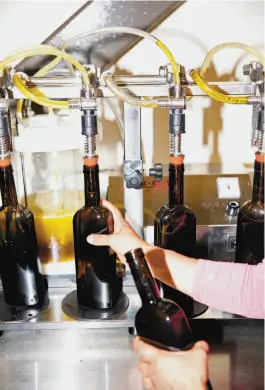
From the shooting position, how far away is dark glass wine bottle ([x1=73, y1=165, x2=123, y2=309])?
86 centimetres

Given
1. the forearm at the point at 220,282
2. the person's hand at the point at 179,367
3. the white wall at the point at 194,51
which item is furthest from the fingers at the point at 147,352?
the white wall at the point at 194,51

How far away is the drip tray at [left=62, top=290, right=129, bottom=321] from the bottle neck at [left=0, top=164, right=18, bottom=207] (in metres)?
0.24

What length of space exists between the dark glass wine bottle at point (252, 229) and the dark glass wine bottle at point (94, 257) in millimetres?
265

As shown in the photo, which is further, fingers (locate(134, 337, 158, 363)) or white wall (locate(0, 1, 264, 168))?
white wall (locate(0, 1, 264, 168))

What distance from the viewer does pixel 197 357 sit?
1.91 ft

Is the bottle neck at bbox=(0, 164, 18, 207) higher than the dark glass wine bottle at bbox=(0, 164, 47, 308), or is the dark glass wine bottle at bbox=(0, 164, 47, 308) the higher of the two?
the bottle neck at bbox=(0, 164, 18, 207)

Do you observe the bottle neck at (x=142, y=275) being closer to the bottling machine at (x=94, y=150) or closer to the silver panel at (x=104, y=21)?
the bottling machine at (x=94, y=150)

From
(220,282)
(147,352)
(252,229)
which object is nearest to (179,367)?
(147,352)

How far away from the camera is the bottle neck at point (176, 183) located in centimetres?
83

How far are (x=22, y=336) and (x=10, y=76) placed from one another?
52 centimetres

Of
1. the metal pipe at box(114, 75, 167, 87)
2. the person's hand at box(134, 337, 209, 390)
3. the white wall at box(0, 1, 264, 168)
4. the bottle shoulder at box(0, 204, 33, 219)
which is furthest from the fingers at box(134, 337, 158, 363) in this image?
the white wall at box(0, 1, 264, 168)

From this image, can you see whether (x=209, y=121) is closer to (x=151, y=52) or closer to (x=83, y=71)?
(x=151, y=52)

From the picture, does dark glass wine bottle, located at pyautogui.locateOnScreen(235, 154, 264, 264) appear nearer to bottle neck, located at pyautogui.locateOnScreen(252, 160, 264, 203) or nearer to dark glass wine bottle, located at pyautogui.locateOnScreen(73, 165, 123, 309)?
bottle neck, located at pyautogui.locateOnScreen(252, 160, 264, 203)

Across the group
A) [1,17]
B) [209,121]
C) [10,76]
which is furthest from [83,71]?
[209,121]
